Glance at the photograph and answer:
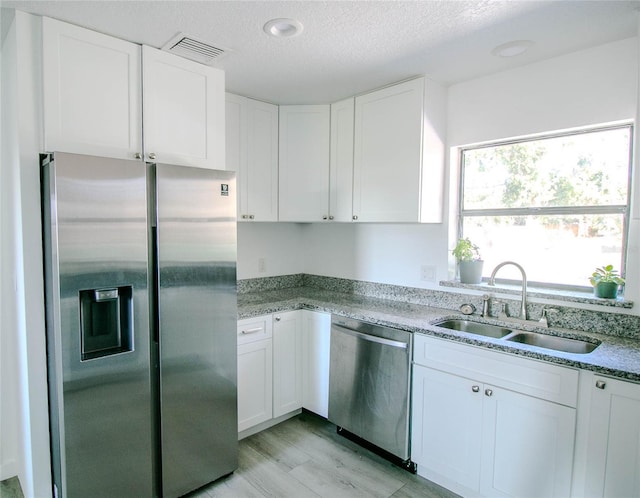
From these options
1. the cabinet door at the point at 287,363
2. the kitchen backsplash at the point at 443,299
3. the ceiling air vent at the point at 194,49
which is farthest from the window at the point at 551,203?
the ceiling air vent at the point at 194,49

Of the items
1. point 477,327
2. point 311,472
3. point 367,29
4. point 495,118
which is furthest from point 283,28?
point 311,472

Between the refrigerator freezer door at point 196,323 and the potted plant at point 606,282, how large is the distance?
1.95 metres

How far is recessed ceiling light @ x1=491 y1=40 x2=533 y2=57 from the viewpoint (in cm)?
196

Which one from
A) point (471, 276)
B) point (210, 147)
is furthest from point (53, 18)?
point (471, 276)

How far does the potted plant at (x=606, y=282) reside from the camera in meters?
2.02

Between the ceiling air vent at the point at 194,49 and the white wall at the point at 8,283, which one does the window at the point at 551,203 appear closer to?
the ceiling air vent at the point at 194,49

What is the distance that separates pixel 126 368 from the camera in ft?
5.83

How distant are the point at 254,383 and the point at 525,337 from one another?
1655 millimetres

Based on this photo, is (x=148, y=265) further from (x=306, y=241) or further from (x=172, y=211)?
(x=306, y=241)

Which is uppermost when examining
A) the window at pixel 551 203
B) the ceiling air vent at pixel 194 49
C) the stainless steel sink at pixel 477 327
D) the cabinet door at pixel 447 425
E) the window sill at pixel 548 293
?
the ceiling air vent at pixel 194 49

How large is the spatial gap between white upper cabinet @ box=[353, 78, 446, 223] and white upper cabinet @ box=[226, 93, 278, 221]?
65 cm

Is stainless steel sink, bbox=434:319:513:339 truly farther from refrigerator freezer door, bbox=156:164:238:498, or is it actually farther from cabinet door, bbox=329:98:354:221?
refrigerator freezer door, bbox=156:164:238:498

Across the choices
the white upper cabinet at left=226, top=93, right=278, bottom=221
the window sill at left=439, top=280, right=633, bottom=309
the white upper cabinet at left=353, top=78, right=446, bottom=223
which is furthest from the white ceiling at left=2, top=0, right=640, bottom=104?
the window sill at left=439, top=280, right=633, bottom=309

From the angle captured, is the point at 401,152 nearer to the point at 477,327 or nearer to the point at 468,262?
the point at 468,262
